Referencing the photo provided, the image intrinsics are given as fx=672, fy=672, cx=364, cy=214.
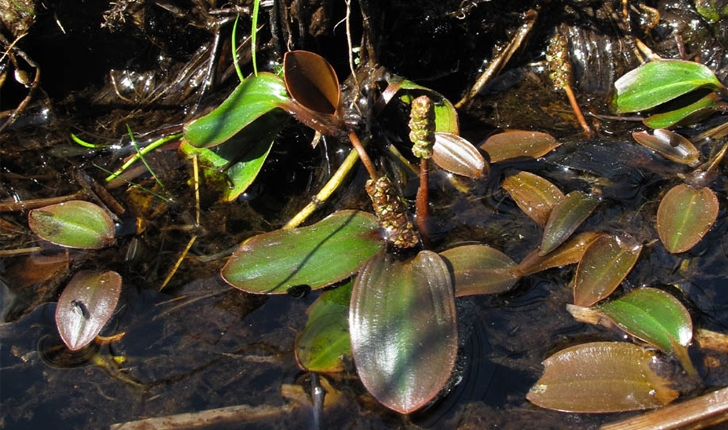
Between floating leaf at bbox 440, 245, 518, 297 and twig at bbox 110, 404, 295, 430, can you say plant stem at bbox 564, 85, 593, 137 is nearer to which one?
floating leaf at bbox 440, 245, 518, 297

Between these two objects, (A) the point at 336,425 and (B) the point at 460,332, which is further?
(B) the point at 460,332

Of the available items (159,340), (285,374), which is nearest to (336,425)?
(285,374)

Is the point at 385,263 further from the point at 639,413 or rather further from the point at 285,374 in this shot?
the point at 639,413

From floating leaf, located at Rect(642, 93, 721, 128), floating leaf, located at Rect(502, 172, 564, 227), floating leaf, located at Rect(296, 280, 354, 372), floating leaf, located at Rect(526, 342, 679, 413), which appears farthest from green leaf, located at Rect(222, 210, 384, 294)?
floating leaf, located at Rect(642, 93, 721, 128)

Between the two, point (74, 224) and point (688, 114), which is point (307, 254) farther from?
point (688, 114)

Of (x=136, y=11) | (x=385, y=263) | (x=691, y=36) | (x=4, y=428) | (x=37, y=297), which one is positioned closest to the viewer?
(x=4, y=428)

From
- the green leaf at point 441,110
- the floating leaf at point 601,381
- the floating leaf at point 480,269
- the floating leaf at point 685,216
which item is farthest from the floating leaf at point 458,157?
the floating leaf at point 601,381
